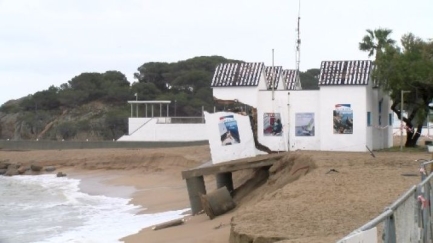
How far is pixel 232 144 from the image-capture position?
98.7ft

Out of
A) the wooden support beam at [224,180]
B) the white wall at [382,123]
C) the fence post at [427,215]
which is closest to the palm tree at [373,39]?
the white wall at [382,123]

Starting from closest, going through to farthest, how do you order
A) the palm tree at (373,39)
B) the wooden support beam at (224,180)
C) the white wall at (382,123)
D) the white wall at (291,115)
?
the wooden support beam at (224,180) → the white wall at (291,115) → the white wall at (382,123) → the palm tree at (373,39)

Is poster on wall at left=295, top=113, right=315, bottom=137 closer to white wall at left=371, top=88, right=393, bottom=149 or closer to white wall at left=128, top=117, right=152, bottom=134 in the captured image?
white wall at left=371, top=88, right=393, bottom=149

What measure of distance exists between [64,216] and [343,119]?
12046mm

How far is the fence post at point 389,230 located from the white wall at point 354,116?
84.8 ft

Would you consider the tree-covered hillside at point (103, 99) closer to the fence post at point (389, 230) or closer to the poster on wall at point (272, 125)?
the poster on wall at point (272, 125)

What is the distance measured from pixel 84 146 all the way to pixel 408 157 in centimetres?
3214

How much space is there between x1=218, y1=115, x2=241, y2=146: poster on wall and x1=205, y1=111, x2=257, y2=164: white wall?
103 millimetres

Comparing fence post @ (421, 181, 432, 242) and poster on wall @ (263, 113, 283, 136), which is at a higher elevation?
poster on wall @ (263, 113, 283, 136)

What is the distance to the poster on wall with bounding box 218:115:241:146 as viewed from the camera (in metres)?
29.9

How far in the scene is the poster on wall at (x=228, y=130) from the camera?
2986 cm

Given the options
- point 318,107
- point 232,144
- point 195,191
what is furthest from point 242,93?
point 195,191

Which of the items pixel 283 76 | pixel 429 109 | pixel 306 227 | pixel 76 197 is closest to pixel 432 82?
pixel 429 109

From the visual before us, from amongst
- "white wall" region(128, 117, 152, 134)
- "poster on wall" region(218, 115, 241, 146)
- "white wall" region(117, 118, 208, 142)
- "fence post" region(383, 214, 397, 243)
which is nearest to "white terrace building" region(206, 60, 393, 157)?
"poster on wall" region(218, 115, 241, 146)
